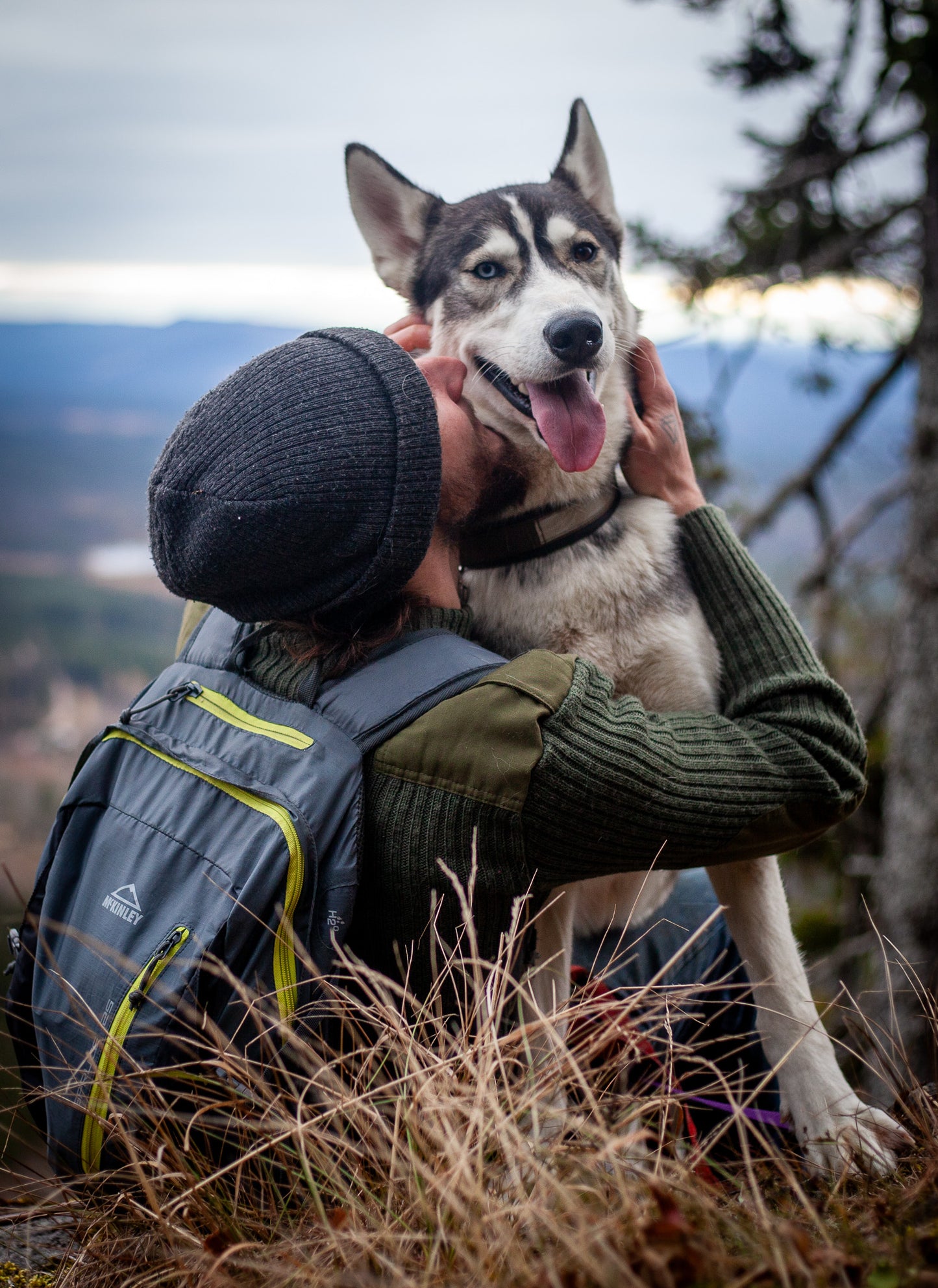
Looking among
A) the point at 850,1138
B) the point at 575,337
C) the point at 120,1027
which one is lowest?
the point at 850,1138

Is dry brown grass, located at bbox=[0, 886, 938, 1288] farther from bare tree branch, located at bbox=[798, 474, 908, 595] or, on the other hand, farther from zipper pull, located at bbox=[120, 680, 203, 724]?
bare tree branch, located at bbox=[798, 474, 908, 595]

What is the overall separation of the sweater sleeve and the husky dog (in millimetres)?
190

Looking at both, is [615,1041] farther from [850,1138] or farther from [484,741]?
[484,741]

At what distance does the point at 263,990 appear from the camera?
4.42 ft

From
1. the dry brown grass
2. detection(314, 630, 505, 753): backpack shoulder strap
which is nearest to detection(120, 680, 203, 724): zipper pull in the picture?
detection(314, 630, 505, 753): backpack shoulder strap

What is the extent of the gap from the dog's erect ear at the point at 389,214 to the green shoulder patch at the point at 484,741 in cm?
147

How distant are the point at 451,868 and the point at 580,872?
23 cm

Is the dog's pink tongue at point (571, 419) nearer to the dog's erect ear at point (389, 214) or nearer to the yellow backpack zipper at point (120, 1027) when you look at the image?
the dog's erect ear at point (389, 214)

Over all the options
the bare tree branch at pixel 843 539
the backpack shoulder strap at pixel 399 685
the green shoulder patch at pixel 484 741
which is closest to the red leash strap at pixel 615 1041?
the green shoulder patch at pixel 484 741

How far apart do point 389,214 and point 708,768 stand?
173 cm

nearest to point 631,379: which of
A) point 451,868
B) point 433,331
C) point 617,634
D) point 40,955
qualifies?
point 433,331

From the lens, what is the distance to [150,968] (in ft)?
4.42

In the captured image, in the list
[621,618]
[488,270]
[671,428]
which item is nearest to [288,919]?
[621,618]

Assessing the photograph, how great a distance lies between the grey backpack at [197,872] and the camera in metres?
1.33
